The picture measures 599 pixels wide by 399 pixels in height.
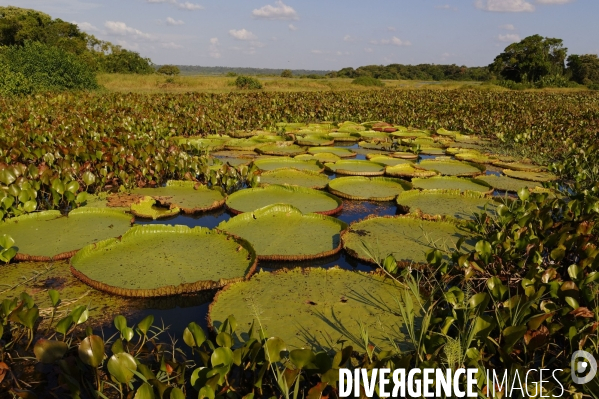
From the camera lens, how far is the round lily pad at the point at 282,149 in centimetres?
787

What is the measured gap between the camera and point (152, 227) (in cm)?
376

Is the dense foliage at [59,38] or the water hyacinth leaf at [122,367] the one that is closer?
the water hyacinth leaf at [122,367]

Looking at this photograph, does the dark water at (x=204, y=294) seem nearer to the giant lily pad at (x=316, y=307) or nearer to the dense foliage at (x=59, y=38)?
the giant lily pad at (x=316, y=307)

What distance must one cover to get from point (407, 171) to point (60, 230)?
481 cm

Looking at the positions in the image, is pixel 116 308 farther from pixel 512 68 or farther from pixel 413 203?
pixel 512 68

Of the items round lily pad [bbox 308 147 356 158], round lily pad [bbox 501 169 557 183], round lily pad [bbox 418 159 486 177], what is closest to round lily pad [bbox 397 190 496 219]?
round lily pad [bbox 418 159 486 177]

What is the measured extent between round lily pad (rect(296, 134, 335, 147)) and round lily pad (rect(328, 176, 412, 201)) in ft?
10.1

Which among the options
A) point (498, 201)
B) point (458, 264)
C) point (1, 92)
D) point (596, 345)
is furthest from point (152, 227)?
point (1, 92)

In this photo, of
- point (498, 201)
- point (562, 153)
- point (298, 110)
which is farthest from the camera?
point (298, 110)

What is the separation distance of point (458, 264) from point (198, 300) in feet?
6.09

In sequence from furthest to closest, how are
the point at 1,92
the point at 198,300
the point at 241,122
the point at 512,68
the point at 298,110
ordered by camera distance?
the point at 512,68
the point at 298,110
the point at 1,92
the point at 241,122
the point at 198,300

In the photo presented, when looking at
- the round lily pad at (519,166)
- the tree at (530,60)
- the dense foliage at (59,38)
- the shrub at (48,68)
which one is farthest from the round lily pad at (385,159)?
the tree at (530,60)

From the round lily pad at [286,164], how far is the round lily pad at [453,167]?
69.7 inches

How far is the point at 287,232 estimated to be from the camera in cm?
395
